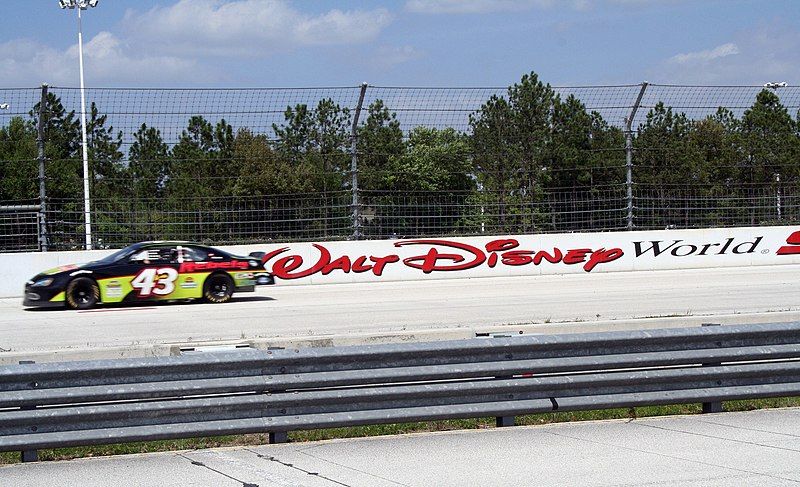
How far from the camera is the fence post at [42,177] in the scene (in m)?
20.4

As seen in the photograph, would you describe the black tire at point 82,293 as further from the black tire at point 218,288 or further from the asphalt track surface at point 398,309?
the black tire at point 218,288

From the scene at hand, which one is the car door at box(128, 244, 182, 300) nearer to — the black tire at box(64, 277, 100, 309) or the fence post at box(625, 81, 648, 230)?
the black tire at box(64, 277, 100, 309)

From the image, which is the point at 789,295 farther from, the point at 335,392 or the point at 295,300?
the point at 335,392

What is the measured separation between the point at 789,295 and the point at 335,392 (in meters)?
11.6

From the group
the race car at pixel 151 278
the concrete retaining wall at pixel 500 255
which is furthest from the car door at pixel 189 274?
the concrete retaining wall at pixel 500 255

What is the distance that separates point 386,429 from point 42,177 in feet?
49.3

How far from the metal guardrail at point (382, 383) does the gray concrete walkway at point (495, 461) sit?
194 mm

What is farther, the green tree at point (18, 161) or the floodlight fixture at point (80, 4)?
the floodlight fixture at point (80, 4)

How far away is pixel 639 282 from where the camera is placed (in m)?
19.9

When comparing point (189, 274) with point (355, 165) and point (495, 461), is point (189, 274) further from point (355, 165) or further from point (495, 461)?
point (495, 461)

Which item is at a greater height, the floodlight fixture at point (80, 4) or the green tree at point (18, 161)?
the floodlight fixture at point (80, 4)

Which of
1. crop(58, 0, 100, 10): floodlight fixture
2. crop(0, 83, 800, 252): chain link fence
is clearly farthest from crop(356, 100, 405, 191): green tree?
crop(58, 0, 100, 10): floodlight fixture

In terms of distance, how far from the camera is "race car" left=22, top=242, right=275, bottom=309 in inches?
672

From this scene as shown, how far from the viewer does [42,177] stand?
20719 millimetres
